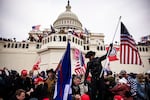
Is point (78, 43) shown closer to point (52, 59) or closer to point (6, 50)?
point (52, 59)

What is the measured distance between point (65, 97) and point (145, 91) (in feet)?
6.91

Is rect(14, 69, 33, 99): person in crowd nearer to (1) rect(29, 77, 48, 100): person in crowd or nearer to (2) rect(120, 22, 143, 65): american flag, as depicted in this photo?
(1) rect(29, 77, 48, 100): person in crowd

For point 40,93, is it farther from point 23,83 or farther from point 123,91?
point 123,91

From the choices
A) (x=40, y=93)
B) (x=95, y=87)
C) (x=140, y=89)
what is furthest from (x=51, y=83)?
(x=140, y=89)

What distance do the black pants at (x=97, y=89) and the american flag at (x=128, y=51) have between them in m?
0.84

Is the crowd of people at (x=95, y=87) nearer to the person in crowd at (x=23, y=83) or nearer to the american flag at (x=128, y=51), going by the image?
the person in crowd at (x=23, y=83)

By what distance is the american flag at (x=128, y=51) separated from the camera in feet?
15.9

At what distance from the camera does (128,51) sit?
4.93 m

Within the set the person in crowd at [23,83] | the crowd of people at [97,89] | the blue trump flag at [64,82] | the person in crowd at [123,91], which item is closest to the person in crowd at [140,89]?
the crowd of people at [97,89]

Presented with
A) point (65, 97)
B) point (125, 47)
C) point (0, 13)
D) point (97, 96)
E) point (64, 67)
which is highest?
point (0, 13)

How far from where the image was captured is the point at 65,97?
9.89ft

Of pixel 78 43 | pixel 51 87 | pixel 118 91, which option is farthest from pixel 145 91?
pixel 78 43

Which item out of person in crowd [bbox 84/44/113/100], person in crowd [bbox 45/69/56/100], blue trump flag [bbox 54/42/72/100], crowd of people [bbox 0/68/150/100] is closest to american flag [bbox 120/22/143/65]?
crowd of people [bbox 0/68/150/100]

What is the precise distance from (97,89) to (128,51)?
1.24 m
